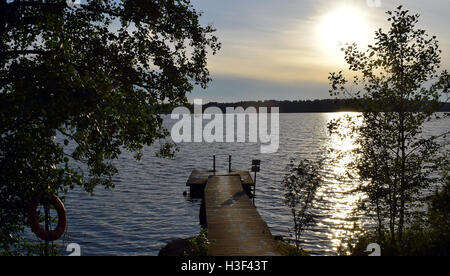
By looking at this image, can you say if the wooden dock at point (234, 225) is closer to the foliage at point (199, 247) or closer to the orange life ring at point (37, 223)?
the foliage at point (199, 247)

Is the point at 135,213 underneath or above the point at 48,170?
underneath

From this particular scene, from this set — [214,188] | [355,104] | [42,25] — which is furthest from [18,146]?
[214,188]

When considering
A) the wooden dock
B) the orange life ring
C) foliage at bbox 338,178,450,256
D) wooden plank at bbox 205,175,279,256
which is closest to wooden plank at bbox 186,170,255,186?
the wooden dock

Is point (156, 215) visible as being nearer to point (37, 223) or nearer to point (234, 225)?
point (234, 225)

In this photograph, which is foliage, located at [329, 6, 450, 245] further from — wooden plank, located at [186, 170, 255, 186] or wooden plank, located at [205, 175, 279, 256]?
wooden plank, located at [186, 170, 255, 186]

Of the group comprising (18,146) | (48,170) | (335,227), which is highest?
(18,146)

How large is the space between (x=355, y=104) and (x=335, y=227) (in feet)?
52.3

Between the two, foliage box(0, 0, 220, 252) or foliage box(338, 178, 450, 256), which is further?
foliage box(338, 178, 450, 256)

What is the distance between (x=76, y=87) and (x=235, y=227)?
12.4 meters

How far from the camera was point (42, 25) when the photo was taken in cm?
869

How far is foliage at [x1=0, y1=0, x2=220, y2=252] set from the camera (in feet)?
23.6

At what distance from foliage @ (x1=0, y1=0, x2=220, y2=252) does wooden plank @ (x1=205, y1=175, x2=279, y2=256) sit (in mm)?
5241

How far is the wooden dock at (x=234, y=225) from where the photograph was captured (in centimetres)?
1460
